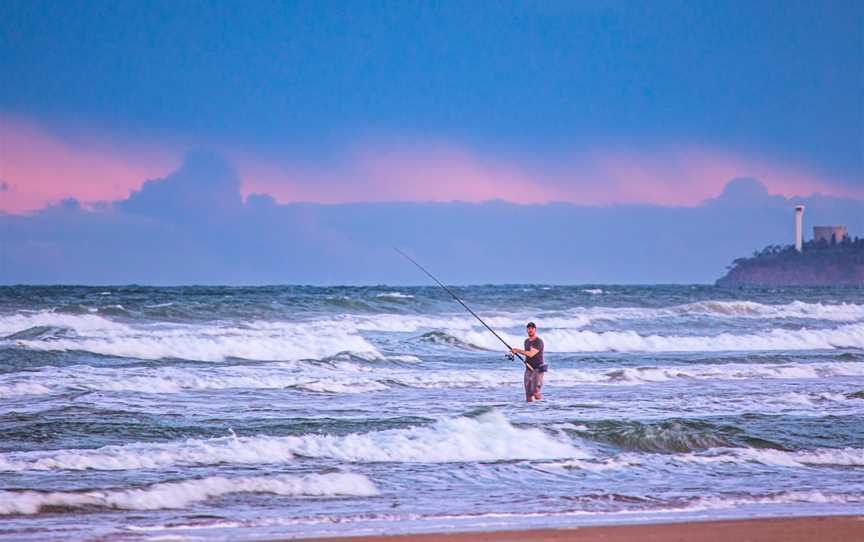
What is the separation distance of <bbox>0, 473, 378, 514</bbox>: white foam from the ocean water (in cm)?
2

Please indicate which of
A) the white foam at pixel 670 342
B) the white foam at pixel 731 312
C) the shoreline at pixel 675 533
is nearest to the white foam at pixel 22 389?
the shoreline at pixel 675 533

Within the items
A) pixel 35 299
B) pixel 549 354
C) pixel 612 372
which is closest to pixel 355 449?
pixel 612 372

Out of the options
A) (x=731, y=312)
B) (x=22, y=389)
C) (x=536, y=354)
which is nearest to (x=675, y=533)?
(x=536, y=354)

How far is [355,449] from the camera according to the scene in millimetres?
9188

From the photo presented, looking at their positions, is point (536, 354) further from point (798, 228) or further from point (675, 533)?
point (798, 228)

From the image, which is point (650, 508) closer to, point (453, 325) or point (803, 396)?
point (803, 396)

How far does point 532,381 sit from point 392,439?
387 cm

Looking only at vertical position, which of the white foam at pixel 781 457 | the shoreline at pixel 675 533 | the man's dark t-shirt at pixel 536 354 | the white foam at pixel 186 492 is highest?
the man's dark t-shirt at pixel 536 354

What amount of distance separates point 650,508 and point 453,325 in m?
23.9

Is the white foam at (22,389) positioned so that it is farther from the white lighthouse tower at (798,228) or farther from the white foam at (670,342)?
the white lighthouse tower at (798,228)

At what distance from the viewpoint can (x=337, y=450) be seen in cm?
916

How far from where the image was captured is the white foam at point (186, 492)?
699cm

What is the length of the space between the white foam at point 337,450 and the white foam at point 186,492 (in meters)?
0.95

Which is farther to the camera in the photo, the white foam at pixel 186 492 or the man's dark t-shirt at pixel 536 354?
the man's dark t-shirt at pixel 536 354
